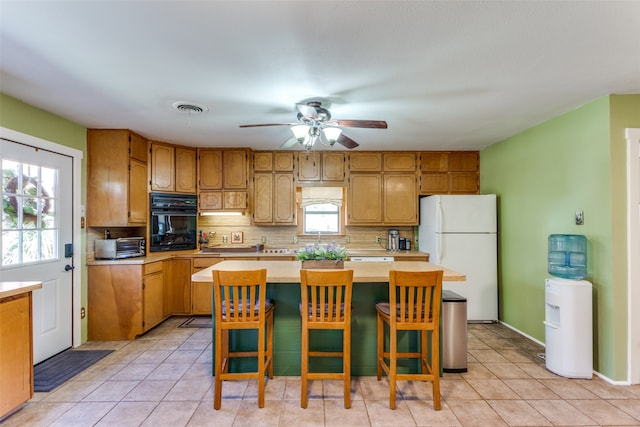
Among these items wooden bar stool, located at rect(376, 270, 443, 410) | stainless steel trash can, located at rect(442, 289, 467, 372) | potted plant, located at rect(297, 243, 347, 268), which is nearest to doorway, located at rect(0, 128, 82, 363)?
potted plant, located at rect(297, 243, 347, 268)

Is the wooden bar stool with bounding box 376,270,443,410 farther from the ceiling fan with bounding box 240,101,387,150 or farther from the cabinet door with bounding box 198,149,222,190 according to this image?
the cabinet door with bounding box 198,149,222,190

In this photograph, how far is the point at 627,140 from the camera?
2.64 metres

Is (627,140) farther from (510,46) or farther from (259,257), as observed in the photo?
(259,257)

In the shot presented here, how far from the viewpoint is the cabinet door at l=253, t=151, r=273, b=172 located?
4.77 meters

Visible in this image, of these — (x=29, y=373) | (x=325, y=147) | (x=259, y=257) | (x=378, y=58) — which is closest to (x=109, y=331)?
(x=29, y=373)

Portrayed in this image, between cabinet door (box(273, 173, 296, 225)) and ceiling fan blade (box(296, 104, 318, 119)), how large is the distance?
2.17 m

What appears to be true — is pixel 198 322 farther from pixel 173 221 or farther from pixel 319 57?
pixel 319 57

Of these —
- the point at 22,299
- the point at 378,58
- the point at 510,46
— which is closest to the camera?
the point at 510,46

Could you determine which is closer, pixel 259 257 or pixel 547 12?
pixel 547 12

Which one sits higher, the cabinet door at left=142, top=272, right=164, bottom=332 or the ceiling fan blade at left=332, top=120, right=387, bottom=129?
the ceiling fan blade at left=332, top=120, right=387, bottom=129

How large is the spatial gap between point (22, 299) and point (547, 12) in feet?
12.1

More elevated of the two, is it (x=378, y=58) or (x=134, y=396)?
(x=378, y=58)

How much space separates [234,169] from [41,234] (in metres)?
2.28

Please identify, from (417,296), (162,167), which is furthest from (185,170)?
(417,296)
